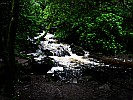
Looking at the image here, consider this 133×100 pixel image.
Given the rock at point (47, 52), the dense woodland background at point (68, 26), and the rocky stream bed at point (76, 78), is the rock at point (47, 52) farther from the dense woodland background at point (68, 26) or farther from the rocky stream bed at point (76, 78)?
the dense woodland background at point (68, 26)

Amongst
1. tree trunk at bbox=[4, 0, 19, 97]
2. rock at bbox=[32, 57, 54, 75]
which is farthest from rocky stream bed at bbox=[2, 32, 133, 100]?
tree trunk at bbox=[4, 0, 19, 97]

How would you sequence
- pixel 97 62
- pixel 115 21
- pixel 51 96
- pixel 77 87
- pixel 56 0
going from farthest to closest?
pixel 115 21
pixel 97 62
pixel 77 87
pixel 51 96
pixel 56 0

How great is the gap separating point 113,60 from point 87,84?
7.58 meters

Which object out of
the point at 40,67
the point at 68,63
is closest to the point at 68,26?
the point at 40,67

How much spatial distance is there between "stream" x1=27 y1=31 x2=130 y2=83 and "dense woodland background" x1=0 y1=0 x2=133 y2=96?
6.17 ft

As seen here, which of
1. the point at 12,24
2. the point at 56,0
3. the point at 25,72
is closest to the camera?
the point at 12,24

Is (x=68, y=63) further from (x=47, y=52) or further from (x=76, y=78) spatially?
(x=47, y=52)

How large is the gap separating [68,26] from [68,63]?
3.91 metres

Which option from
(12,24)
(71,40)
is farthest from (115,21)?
(12,24)

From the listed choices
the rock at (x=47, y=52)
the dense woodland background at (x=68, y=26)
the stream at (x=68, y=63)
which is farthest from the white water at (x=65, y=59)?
the dense woodland background at (x=68, y=26)

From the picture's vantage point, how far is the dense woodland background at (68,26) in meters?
9.94

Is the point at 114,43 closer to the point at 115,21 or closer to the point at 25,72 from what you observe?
the point at 115,21

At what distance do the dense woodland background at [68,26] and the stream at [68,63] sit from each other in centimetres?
188

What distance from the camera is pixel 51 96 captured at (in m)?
12.2
